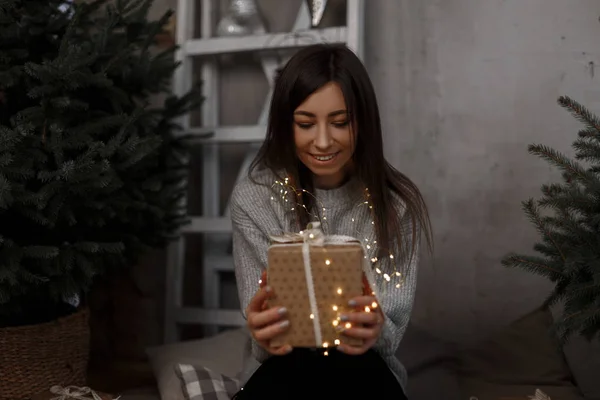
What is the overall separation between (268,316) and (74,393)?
693mm

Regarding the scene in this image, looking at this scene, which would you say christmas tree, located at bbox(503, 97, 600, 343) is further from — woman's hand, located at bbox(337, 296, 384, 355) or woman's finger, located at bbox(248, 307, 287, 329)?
woman's finger, located at bbox(248, 307, 287, 329)

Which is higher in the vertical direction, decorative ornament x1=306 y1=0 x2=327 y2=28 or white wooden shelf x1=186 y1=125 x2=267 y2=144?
decorative ornament x1=306 y1=0 x2=327 y2=28

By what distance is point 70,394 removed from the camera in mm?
1464

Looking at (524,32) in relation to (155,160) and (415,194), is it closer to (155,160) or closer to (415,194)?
(415,194)

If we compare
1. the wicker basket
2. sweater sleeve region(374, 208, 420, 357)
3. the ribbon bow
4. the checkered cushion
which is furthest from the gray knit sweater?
the wicker basket

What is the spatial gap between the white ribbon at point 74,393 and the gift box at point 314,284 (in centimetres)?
67

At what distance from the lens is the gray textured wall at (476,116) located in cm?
180

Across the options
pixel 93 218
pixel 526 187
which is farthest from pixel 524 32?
pixel 93 218

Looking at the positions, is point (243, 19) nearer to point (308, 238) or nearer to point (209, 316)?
point (209, 316)

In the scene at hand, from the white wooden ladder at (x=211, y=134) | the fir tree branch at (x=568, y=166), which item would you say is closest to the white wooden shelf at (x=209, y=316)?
the white wooden ladder at (x=211, y=134)

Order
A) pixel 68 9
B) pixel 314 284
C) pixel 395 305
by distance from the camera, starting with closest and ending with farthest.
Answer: pixel 314 284 < pixel 395 305 < pixel 68 9

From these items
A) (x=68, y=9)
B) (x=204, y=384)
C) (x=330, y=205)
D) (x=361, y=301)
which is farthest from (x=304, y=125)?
(x=68, y=9)

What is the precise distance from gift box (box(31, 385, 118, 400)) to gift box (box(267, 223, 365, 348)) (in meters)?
0.67

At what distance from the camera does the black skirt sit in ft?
3.76
